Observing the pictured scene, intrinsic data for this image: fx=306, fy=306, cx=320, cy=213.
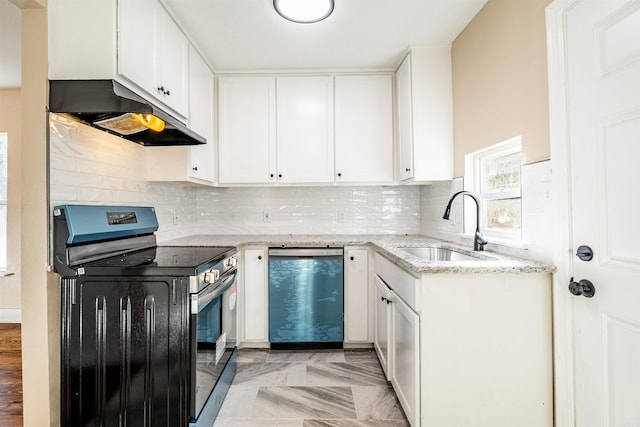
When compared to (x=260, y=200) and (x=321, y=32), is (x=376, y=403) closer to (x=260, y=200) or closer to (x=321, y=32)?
(x=260, y=200)

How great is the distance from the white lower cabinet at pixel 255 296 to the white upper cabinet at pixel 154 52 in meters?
1.19

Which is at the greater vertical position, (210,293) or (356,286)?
(210,293)

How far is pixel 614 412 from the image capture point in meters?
1.14

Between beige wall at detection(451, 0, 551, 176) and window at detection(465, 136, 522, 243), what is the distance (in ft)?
0.26

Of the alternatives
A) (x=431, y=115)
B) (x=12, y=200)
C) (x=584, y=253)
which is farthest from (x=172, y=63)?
(x=12, y=200)

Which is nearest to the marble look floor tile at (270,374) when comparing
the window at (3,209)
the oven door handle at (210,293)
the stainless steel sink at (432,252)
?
the oven door handle at (210,293)

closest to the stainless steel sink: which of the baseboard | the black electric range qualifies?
the black electric range

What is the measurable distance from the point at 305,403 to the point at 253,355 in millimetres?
747

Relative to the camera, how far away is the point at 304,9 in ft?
5.90

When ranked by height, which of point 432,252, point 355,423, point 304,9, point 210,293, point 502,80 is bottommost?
point 355,423

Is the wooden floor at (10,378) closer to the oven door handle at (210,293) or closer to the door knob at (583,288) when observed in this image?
the oven door handle at (210,293)

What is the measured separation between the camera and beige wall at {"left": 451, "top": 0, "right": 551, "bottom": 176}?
1.46 metres

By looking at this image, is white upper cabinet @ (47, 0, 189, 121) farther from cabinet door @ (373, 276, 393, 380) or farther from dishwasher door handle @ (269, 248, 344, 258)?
cabinet door @ (373, 276, 393, 380)

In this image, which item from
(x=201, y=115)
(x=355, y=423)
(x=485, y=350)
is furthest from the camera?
(x=201, y=115)
